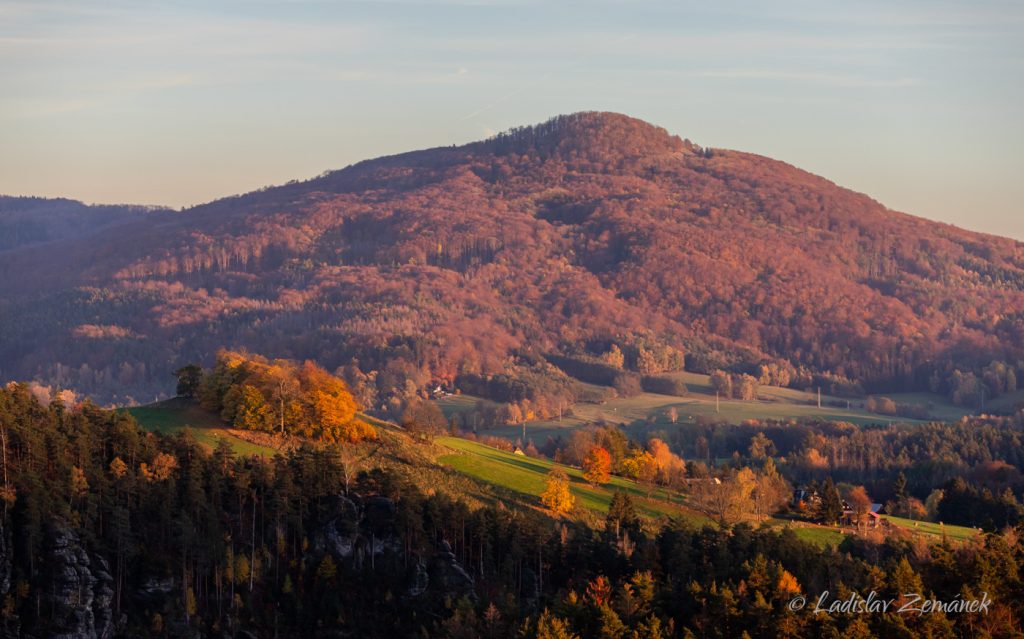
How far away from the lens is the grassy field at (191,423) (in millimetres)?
77188

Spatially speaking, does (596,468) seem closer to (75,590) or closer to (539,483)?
(539,483)

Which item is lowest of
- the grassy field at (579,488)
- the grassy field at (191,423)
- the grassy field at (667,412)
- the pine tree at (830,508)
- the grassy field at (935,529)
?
the grassy field at (667,412)

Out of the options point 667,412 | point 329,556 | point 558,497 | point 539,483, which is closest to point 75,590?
point 329,556

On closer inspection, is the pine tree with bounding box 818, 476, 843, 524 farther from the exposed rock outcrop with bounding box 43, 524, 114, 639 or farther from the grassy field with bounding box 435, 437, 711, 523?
the exposed rock outcrop with bounding box 43, 524, 114, 639

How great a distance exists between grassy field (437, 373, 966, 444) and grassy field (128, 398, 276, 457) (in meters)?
71.0

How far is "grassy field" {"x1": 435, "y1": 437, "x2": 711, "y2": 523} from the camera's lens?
8144 cm

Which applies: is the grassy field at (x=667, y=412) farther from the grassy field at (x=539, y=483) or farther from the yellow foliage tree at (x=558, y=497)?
the yellow foliage tree at (x=558, y=497)

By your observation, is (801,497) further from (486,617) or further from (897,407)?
(897,407)

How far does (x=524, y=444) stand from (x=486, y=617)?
281 feet

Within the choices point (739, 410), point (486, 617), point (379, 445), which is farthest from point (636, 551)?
point (739, 410)

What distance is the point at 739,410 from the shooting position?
180500 millimetres

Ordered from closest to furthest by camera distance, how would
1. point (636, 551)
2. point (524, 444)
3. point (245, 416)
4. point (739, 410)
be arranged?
point (636, 551)
point (245, 416)
point (524, 444)
point (739, 410)

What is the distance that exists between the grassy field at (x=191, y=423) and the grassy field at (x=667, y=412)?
70989 mm

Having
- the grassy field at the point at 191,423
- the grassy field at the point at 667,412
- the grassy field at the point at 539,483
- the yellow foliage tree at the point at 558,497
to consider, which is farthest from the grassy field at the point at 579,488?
the grassy field at the point at 667,412
